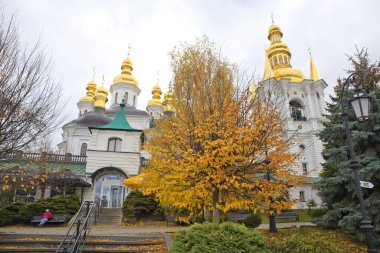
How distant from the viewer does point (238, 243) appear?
6074 mm

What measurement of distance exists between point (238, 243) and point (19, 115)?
681cm

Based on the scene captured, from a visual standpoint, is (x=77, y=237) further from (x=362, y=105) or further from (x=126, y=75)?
(x=126, y=75)

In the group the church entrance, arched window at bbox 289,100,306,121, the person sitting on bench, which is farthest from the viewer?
arched window at bbox 289,100,306,121

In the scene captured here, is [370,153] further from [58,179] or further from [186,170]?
[58,179]

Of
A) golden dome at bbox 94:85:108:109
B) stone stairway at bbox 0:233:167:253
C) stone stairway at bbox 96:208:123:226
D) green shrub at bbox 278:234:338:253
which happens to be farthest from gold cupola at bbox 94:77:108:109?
green shrub at bbox 278:234:338:253

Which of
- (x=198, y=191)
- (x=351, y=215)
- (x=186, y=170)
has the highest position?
(x=186, y=170)

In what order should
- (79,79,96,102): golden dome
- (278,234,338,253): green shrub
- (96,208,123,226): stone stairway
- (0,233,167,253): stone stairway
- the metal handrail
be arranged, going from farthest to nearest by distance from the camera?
(79,79,96,102): golden dome, (96,208,123,226): stone stairway, (0,233,167,253): stone stairway, the metal handrail, (278,234,338,253): green shrub

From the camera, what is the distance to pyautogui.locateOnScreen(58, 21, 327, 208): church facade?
22328mm

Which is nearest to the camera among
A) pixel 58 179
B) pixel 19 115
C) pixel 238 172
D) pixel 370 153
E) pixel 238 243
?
pixel 238 243

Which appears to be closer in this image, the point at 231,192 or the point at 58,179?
the point at 231,192

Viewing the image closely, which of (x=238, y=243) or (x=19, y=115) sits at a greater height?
(x=19, y=115)

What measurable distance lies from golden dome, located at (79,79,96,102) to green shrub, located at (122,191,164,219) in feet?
106

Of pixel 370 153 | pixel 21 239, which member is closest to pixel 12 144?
pixel 21 239

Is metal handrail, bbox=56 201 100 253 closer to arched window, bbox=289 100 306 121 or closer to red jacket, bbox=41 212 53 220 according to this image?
red jacket, bbox=41 212 53 220
